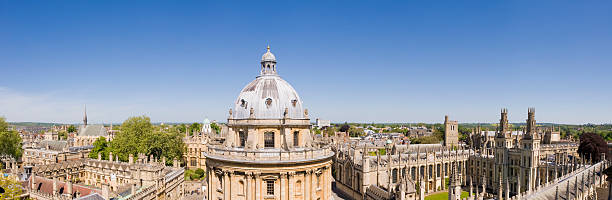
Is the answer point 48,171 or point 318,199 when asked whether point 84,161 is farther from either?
point 318,199

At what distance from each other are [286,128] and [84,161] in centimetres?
5328

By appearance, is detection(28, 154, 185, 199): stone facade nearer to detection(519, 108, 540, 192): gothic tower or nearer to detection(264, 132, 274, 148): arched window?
detection(264, 132, 274, 148): arched window

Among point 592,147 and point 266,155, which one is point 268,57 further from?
point 592,147

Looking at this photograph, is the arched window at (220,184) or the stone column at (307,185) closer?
the stone column at (307,185)

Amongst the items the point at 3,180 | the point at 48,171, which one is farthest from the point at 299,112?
the point at 48,171

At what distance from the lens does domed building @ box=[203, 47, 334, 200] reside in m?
26.8

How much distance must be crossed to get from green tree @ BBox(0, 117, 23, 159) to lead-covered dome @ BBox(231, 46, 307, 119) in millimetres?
61162

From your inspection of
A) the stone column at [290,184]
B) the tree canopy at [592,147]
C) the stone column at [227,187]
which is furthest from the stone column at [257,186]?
the tree canopy at [592,147]

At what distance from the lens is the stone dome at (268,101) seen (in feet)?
96.1

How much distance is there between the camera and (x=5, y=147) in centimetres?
6431

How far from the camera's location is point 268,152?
2666cm

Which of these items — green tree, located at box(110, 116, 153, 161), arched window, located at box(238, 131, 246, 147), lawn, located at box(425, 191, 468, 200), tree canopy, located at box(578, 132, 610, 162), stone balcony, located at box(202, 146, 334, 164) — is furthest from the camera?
tree canopy, located at box(578, 132, 610, 162)

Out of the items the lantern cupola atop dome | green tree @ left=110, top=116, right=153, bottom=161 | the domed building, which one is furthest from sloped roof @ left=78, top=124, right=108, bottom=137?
the lantern cupola atop dome

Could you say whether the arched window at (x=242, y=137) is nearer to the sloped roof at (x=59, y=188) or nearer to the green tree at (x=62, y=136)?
the sloped roof at (x=59, y=188)
